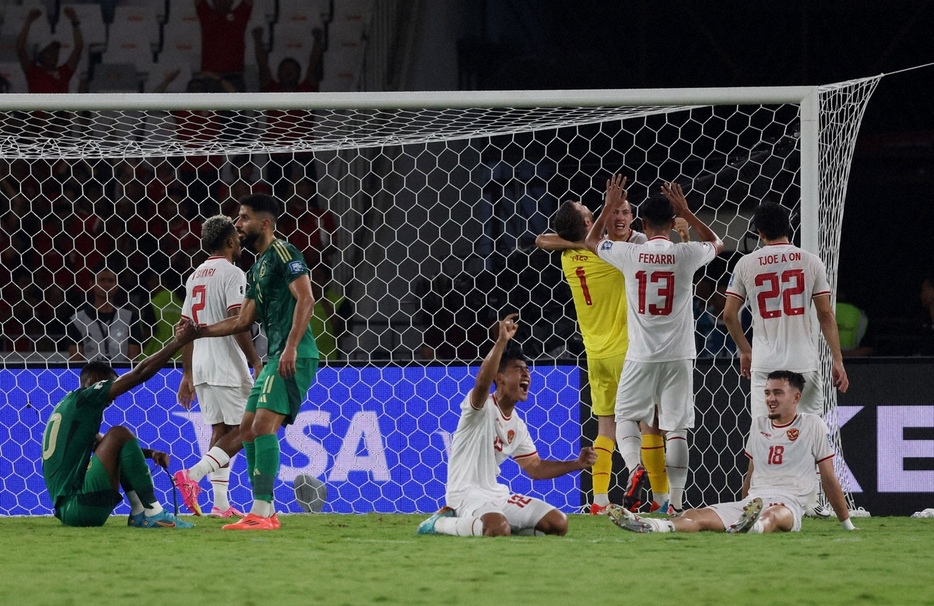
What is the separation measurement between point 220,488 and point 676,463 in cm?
248

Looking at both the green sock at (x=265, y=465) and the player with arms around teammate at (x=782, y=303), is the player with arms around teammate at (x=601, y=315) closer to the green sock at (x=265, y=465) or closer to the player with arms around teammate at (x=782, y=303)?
the player with arms around teammate at (x=782, y=303)

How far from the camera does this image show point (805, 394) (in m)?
6.43

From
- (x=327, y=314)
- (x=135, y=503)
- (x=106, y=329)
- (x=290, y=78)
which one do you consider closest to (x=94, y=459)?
(x=135, y=503)

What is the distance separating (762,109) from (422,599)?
320 inches

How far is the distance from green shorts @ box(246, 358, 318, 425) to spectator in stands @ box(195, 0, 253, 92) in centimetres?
650

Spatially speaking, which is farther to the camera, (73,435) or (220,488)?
(220,488)

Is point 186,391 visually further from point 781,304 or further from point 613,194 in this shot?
point 781,304

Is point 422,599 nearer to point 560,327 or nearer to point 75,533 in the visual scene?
point 75,533

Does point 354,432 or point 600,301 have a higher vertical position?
point 600,301

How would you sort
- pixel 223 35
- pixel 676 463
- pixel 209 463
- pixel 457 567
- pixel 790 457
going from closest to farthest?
pixel 457 567, pixel 790 457, pixel 209 463, pixel 676 463, pixel 223 35

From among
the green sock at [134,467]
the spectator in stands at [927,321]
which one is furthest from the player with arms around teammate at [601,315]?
the spectator in stands at [927,321]

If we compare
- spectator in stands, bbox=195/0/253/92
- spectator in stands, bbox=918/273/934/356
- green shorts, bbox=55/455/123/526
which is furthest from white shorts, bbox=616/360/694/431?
spectator in stands, bbox=195/0/253/92

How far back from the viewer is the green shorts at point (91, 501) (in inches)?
235

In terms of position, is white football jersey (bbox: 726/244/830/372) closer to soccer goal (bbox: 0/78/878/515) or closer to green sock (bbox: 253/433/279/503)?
soccer goal (bbox: 0/78/878/515)
